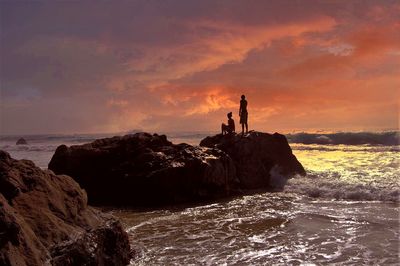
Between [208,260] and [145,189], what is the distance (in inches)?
257

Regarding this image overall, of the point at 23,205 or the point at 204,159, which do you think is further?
the point at 204,159

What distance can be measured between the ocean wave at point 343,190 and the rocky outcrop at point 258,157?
121 centimetres

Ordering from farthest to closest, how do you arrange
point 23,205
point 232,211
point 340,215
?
point 232,211 → point 340,215 → point 23,205

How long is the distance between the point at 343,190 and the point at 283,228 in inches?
230

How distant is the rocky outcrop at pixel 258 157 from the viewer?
1678 centimetres

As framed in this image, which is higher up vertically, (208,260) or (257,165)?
(257,165)

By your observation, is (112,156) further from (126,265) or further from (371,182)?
(371,182)

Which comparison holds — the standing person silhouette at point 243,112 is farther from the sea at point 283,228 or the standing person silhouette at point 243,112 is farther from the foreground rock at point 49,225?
the foreground rock at point 49,225

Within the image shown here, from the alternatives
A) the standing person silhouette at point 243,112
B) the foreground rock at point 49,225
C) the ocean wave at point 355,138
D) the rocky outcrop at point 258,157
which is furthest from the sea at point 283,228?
the ocean wave at point 355,138

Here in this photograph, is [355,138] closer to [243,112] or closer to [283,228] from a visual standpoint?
[243,112]

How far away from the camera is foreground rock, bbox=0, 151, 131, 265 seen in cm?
495

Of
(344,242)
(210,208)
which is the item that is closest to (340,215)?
(344,242)

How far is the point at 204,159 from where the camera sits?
1449 cm

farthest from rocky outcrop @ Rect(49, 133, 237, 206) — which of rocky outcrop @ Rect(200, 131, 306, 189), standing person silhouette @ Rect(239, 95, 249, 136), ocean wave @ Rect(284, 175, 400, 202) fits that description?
standing person silhouette @ Rect(239, 95, 249, 136)
